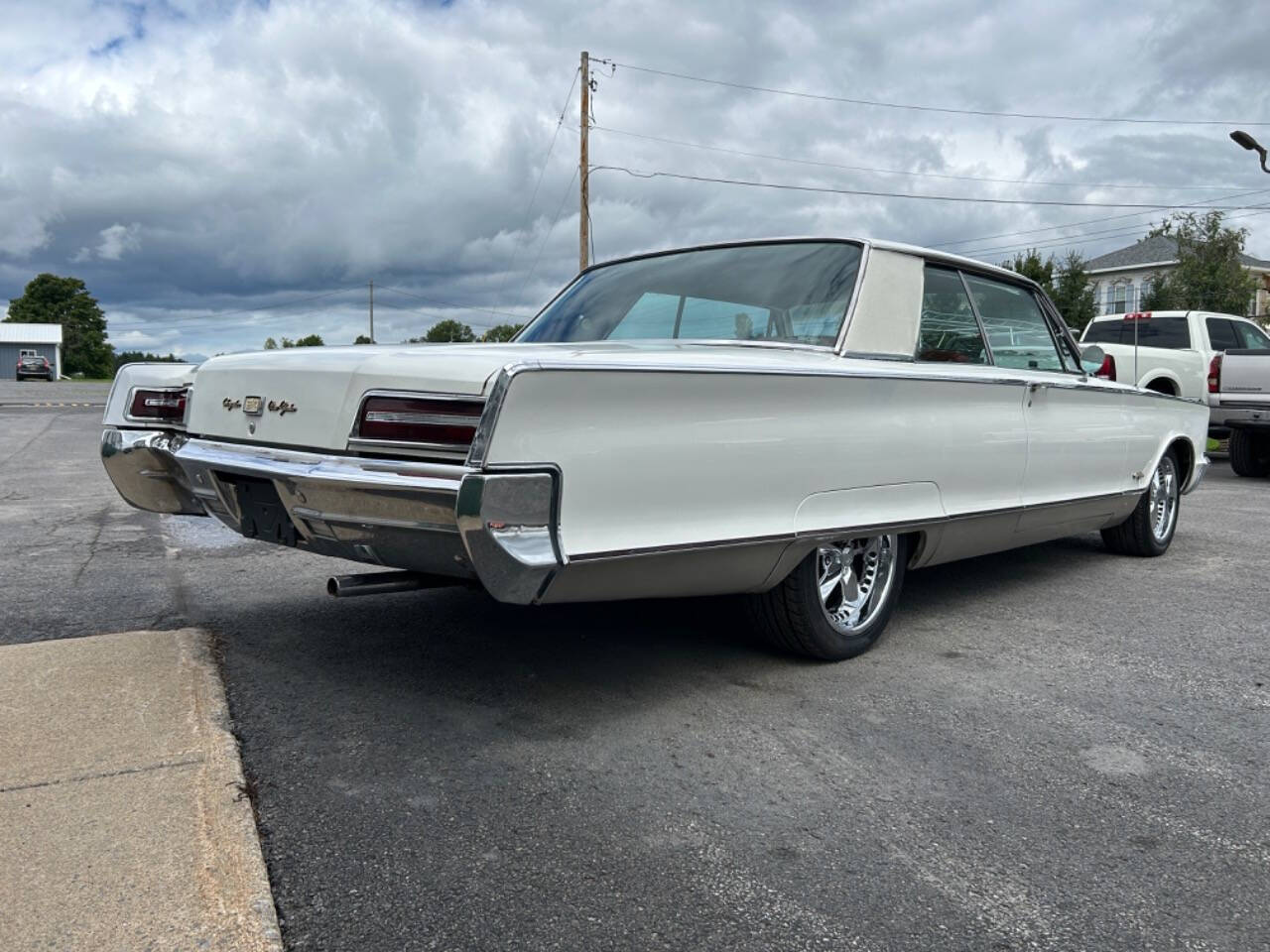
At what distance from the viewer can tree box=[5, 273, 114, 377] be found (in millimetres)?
90000

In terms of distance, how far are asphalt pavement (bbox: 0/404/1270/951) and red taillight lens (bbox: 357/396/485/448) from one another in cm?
88

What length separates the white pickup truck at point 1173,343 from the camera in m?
12.4

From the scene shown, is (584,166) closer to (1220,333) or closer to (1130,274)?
(1220,333)

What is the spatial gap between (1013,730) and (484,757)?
1588mm

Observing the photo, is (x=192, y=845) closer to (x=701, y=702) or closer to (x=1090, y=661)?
(x=701, y=702)

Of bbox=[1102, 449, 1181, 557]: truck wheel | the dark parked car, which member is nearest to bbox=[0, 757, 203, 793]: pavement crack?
bbox=[1102, 449, 1181, 557]: truck wheel

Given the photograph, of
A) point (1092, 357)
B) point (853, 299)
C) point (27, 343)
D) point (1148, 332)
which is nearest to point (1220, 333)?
point (1148, 332)

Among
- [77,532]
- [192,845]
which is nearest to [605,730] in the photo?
[192,845]

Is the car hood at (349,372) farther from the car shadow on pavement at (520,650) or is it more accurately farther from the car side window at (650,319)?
the car shadow on pavement at (520,650)

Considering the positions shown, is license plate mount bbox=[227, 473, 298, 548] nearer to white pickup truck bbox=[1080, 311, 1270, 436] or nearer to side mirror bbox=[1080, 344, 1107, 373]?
side mirror bbox=[1080, 344, 1107, 373]

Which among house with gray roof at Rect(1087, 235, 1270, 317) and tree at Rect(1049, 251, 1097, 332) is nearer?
tree at Rect(1049, 251, 1097, 332)

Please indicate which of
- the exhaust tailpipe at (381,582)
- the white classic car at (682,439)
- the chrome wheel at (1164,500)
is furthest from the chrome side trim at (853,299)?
the chrome wheel at (1164,500)

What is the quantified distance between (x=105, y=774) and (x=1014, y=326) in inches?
157

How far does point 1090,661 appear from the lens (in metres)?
4.00
